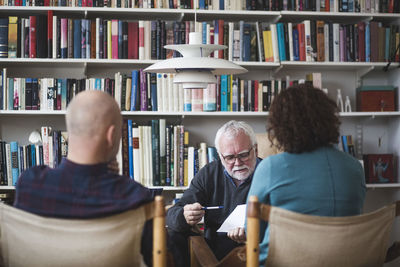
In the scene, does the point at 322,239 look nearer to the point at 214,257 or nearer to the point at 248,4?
the point at 214,257

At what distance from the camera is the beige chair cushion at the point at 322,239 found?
4.90 feet

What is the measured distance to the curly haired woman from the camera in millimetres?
1621

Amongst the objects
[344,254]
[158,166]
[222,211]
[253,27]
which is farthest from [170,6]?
[344,254]

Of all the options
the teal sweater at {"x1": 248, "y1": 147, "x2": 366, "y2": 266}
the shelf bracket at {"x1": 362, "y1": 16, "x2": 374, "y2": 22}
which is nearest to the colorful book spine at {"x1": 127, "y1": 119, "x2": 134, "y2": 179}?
the shelf bracket at {"x1": 362, "y1": 16, "x2": 374, "y2": 22}

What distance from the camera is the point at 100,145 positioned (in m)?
1.55

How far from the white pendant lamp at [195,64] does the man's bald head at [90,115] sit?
0.52 metres

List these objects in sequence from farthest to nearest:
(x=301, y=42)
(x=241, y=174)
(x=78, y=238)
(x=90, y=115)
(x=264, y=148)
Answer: (x=301, y=42), (x=264, y=148), (x=241, y=174), (x=90, y=115), (x=78, y=238)

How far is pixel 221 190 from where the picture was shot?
2.57 m

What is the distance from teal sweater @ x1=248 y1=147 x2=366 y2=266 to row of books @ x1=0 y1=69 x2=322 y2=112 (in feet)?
A: 6.63

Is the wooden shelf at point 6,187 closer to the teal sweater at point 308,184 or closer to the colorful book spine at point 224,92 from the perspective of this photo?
the colorful book spine at point 224,92

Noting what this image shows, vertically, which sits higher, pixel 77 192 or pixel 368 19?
pixel 368 19

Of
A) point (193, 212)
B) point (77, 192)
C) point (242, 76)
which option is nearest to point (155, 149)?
point (242, 76)

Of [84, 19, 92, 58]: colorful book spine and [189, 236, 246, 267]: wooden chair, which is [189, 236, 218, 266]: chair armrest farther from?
[84, 19, 92, 58]: colorful book spine

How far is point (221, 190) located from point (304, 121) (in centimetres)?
98
